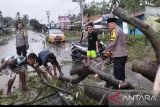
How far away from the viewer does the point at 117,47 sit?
30.6 feet

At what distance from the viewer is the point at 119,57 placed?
9328 millimetres

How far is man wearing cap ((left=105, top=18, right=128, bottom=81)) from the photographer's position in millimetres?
9242

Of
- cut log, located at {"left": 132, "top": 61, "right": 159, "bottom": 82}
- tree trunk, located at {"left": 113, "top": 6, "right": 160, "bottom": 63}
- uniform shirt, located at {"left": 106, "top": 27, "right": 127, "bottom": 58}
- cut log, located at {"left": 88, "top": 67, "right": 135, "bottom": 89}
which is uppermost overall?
tree trunk, located at {"left": 113, "top": 6, "right": 160, "bottom": 63}

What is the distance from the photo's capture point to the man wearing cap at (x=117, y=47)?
9242 millimetres

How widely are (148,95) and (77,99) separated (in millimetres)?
1518

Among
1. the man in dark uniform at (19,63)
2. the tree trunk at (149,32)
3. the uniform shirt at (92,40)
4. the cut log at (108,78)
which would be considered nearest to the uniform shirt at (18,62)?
the man in dark uniform at (19,63)

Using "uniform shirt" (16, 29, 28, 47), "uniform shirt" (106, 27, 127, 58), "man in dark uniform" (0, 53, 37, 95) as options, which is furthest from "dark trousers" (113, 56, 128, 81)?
"uniform shirt" (16, 29, 28, 47)

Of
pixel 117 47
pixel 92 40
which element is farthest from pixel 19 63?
pixel 92 40

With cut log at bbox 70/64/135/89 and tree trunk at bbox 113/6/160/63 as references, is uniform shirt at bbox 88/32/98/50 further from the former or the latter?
tree trunk at bbox 113/6/160/63

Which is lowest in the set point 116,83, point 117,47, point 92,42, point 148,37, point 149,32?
point 116,83

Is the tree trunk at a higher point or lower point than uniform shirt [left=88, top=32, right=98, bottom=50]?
higher

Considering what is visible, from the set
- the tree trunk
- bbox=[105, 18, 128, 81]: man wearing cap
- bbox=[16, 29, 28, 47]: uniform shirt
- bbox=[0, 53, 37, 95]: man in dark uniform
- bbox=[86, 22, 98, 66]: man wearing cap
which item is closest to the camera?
the tree trunk

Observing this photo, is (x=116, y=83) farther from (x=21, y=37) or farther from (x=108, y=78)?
(x=21, y=37)

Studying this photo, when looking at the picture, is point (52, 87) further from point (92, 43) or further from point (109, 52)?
point (92, 43)
